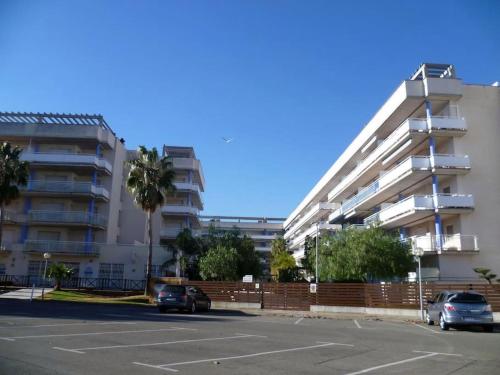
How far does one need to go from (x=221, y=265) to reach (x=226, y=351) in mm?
30116

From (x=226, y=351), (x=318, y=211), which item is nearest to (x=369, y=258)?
(x=226, y=351)

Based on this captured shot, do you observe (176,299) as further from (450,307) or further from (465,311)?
(465,311)

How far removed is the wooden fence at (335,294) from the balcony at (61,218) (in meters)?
19.7

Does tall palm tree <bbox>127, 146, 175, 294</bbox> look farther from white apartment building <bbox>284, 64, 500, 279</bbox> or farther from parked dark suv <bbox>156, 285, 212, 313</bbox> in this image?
white apartment building <bbox>284, 64, 500, 279</bbox>

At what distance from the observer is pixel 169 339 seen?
13.4 metres

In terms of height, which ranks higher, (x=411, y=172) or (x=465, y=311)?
(x=411, y=172)

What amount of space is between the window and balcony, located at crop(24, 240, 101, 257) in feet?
5.01

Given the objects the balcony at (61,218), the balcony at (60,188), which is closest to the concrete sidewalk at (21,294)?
the balcony at (61,218)

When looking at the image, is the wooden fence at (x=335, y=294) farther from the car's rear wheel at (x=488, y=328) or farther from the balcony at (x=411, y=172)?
the balcony at (x=411, y=172)

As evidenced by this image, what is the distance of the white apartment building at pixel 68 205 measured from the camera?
4981 cm

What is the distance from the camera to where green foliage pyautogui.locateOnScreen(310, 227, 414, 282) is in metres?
31.7

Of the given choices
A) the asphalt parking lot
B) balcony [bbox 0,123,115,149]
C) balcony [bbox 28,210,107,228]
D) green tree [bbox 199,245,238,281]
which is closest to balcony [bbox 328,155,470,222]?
green tree [bbox 199,245,238,281]

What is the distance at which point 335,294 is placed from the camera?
31.0m

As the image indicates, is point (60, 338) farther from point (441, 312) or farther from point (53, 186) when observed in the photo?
point (53, 186)
